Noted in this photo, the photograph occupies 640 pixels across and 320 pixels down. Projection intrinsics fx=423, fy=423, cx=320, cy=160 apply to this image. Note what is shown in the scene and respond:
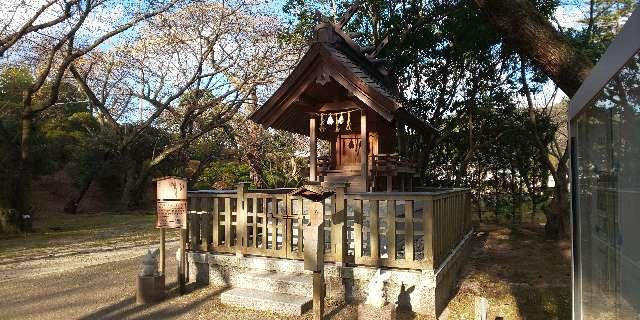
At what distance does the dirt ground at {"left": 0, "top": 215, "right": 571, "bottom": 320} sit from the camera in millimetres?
6176

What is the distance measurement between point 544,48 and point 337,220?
357 centimetres

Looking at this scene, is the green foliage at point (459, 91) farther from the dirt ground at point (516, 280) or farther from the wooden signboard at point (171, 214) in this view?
the wooden signboard at point (171, 214)

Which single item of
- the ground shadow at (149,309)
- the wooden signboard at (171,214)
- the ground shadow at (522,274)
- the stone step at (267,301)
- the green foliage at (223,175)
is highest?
the green foliage at (223,175)

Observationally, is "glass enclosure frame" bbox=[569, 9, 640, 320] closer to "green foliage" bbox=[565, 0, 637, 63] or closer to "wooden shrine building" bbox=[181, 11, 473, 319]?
"wooden shrine building" bbox=[181, 11, 473, 319]

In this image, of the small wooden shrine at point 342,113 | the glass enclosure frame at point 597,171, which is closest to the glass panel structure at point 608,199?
the glass enclosure frame at point 597,171

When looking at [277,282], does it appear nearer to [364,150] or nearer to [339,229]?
[339,229]

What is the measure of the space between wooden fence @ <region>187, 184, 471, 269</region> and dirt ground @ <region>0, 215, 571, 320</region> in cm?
81

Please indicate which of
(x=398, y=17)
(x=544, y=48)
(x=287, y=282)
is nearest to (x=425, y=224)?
(x=287, y=282)

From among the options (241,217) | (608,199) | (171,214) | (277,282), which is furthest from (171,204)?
(608,199)

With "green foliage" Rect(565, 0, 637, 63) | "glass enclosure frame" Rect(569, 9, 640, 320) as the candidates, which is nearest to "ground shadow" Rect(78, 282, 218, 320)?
"glass enclosure frame" Rect(569, 9, 640, 320)

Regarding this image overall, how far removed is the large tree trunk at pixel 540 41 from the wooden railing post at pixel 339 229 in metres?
3.10

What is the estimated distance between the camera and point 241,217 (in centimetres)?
726

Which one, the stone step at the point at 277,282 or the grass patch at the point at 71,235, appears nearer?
the stone step at the point at 277,282

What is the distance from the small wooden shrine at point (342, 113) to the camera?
9.42 m
